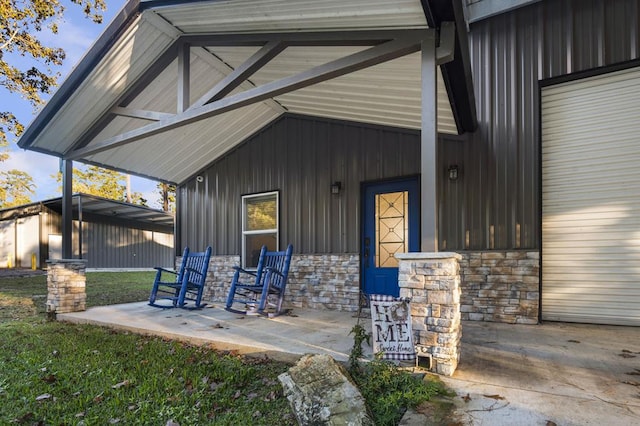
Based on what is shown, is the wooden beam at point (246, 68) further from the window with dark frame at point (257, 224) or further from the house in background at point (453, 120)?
the window with dark frame at point (257, 224)

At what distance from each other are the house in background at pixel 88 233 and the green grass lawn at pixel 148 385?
8075mm

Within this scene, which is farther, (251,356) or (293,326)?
(293,326)

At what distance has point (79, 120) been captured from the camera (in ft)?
15.5

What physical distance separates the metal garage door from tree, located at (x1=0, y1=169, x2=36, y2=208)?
62.9 ft

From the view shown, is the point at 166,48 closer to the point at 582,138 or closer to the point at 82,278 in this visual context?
the point at 82,278

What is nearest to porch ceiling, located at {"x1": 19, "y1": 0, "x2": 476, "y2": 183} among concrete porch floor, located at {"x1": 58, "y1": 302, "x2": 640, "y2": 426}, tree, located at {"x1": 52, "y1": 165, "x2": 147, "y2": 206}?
concrete porch floor, located at {"x1": 58, "y1": 302, "x2": 640, "y2": 426}

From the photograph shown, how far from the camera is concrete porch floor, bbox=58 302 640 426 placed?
6.06 ft

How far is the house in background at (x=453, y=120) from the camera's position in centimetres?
355

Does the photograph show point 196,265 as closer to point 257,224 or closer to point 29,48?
point 257,224

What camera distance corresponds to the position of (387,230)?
5.04 metres

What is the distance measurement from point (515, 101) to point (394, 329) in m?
3.40

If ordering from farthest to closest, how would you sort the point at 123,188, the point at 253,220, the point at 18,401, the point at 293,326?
the point at 123,188, the point at 253,220, the point at 293,326, the point at 18,401

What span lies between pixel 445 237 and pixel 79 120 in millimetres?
4980

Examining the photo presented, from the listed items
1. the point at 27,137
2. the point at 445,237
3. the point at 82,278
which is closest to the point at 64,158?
the point at 27,137
